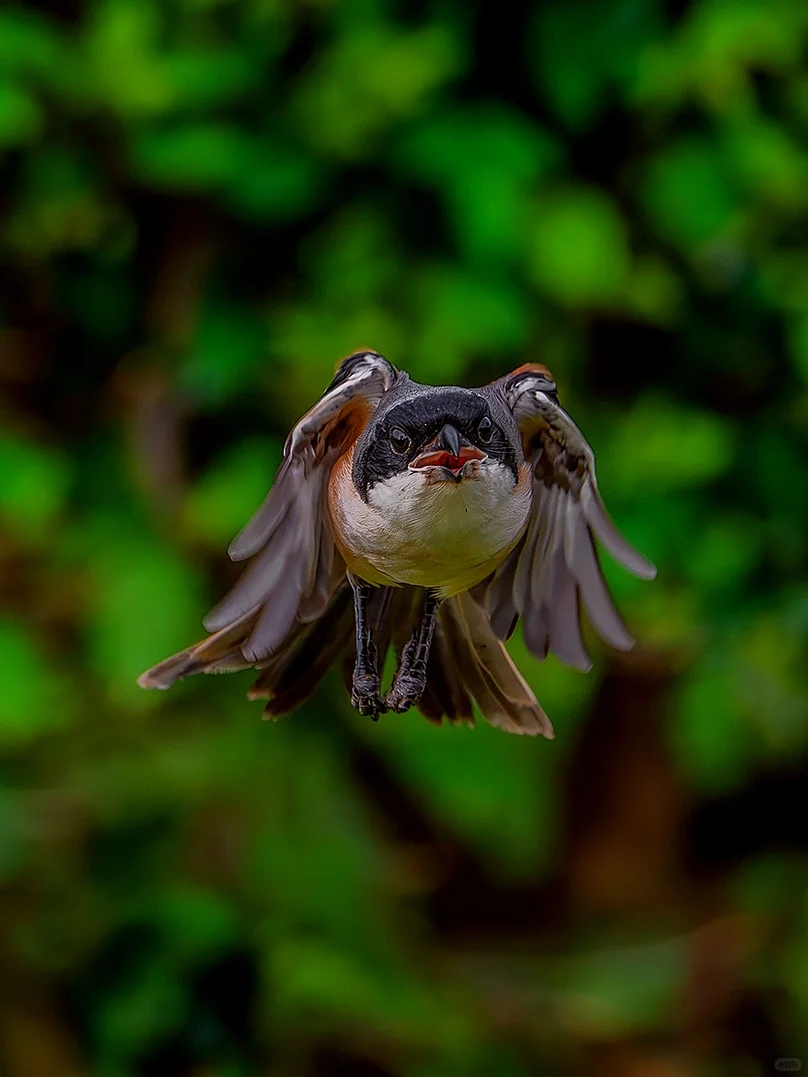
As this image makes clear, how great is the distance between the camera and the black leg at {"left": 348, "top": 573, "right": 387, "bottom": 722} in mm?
951

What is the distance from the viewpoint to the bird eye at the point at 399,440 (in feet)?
2.98

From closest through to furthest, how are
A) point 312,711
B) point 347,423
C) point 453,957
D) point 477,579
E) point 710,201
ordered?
point 477,579, point 347,423, point 710,201, point 312,711, point 453,957

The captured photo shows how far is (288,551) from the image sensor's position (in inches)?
40.6

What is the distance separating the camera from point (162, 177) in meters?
3.03

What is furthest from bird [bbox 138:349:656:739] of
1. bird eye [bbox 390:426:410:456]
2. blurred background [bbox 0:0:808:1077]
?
blurred background [bbox 0:0:808:1077]

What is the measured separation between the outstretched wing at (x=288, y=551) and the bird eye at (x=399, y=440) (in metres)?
0.06

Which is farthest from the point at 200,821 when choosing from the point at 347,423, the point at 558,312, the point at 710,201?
the point at 347,423

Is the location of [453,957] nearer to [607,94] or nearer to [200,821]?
[200,821]

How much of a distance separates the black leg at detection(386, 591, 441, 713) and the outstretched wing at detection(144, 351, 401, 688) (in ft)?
0.24

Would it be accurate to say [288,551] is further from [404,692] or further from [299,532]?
[404,692]

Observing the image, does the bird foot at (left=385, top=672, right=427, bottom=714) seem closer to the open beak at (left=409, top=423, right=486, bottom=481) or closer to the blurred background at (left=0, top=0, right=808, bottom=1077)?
the open beak at (left=409, top=423, right=486, bottom=481)

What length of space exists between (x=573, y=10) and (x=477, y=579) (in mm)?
2413

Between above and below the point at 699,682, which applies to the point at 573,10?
above

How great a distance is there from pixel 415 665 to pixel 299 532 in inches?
5.4
